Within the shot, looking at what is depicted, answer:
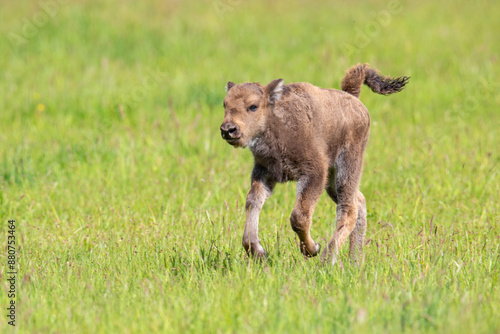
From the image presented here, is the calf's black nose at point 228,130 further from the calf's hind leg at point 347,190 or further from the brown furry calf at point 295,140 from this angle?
the calf's hind leg at point 347,190

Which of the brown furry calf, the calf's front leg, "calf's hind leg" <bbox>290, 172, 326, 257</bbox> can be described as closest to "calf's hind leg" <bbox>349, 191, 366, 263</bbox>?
the brown furry calf

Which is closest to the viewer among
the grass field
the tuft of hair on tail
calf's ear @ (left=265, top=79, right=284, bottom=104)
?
the grass field

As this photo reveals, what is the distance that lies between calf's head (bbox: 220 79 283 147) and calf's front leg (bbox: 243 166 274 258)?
432 mm

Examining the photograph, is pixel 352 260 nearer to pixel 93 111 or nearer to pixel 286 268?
pixel 286 268

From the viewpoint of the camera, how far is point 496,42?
45.5 ft

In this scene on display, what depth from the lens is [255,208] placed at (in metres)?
5.66

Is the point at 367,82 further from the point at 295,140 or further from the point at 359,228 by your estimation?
the point at 295,140

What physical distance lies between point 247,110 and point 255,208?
30.9 inches

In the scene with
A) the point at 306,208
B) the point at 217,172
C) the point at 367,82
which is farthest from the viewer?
the point at 217,172

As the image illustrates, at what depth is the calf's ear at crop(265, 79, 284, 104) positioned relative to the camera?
5.61 metres

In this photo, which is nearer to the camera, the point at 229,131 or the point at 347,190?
the point at 229,131

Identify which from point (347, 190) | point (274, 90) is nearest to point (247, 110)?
point (274, 90)

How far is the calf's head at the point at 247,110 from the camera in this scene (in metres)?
5.28

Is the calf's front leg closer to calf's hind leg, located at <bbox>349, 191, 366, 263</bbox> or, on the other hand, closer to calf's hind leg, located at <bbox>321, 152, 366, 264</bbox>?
calf's hind leg, located at <bbox>321, 152, 366, 264</bbox>
